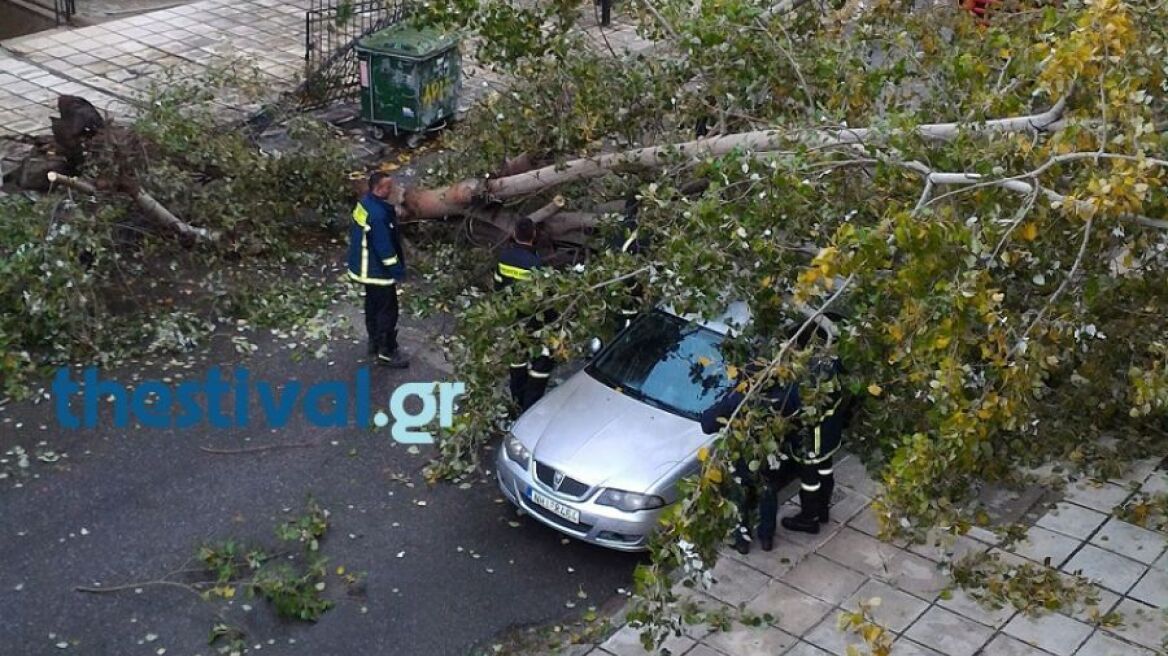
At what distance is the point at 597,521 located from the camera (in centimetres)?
841

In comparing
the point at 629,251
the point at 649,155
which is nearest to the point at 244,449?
the point at 629,251

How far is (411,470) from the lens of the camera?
955 centimetres

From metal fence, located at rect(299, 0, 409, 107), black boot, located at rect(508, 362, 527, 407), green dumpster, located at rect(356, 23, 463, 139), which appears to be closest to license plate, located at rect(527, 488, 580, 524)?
black boot, located at rect(508, 362, 527, 407)

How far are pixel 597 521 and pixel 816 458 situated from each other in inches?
56.0

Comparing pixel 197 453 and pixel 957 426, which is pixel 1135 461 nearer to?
pixel 957 426

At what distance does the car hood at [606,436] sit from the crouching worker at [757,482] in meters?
0.35

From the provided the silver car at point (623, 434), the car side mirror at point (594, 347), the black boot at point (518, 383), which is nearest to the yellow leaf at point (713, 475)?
the silver car at point (623, 434)

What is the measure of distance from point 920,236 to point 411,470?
4508mm

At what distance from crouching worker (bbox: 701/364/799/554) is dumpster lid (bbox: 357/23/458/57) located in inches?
267

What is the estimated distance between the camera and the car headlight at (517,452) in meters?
8.80

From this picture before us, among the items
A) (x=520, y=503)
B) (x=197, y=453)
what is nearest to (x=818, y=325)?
(x=520, y=503)

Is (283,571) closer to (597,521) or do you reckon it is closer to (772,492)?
(597,521)

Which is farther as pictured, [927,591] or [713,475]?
[927,591]

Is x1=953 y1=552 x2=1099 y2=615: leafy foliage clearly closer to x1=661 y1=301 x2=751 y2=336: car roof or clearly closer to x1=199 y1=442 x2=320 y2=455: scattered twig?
x1=661 y1=301 x2=751 y2=336: car roof
